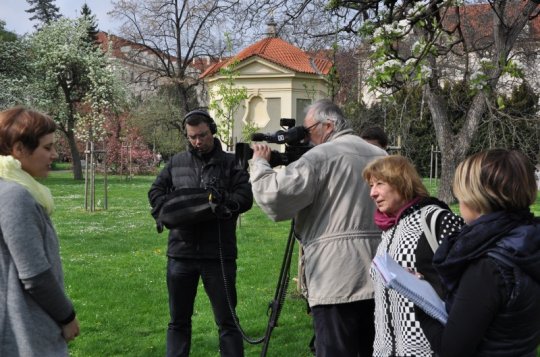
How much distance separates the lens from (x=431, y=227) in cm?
250

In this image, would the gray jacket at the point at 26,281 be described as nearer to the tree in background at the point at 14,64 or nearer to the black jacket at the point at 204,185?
the black jacket at the point at 204,185

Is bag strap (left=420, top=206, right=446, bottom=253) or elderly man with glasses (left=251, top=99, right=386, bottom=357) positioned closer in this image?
bag strap (left=420, top=206, right=446, bottom=253)

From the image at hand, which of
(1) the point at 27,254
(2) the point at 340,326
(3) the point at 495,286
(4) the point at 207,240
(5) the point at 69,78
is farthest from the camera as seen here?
(5) the point at 69,78

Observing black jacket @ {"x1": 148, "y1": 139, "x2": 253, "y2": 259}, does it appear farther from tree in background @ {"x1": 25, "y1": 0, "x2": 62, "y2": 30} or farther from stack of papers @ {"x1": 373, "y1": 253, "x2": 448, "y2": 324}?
tree in background @ {"x1": 25, "y1": 0, "x2": 62, "y2": 30}

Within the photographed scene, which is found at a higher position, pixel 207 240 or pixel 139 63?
pixel 139 63

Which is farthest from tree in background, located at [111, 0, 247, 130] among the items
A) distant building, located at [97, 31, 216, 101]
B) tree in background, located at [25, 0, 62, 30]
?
tree in background, located at [25, 0, 62, 30]

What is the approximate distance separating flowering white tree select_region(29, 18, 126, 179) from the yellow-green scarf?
103ft

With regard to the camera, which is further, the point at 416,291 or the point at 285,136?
the point at 285,136

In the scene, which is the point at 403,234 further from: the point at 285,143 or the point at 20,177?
the point at 20,177

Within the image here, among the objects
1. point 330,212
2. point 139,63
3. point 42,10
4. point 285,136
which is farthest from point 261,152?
point 42,10

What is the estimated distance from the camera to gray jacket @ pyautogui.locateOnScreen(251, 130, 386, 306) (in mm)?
3037

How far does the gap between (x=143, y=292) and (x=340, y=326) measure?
4.70 m

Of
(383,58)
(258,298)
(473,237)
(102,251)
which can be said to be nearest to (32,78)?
(102,251)

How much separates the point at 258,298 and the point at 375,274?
4473 mm
